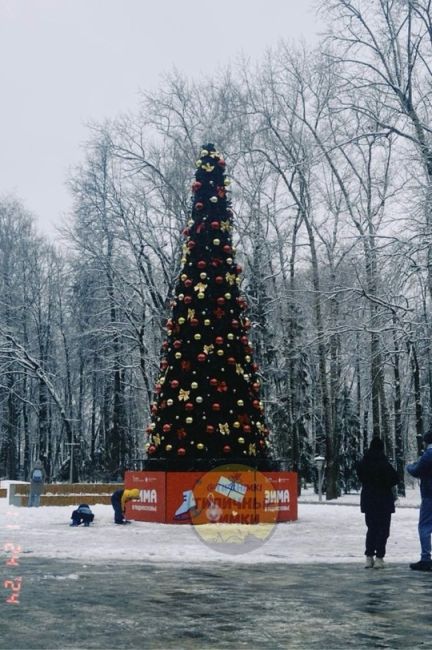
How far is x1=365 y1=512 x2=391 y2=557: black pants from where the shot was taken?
1132cm

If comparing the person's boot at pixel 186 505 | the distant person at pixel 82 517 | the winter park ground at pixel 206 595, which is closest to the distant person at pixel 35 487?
the distant person at pixel 82 517

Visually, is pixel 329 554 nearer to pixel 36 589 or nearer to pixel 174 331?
pixel 36 589

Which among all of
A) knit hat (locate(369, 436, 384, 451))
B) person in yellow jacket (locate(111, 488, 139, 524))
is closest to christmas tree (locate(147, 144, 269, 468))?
person in yellow jacket (locate(111, 488, 139, 524))

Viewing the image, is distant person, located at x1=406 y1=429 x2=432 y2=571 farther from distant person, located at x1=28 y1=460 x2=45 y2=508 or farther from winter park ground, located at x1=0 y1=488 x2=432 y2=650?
distant person, located at x1=28 y1=460 x2=45 y2=508

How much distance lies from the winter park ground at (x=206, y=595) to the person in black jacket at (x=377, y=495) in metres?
0.45

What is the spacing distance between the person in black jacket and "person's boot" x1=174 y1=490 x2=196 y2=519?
23.4 ft

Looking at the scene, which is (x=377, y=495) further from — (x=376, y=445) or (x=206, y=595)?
(x=206, y=595)

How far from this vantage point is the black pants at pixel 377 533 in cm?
1132

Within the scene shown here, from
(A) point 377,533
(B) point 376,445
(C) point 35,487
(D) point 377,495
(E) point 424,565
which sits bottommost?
(E) point 424,565

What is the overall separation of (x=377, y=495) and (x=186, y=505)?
7548mm

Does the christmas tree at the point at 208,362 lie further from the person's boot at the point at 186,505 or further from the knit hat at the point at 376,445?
the knit hat at the point at 376,445

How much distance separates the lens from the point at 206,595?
876 centimetres

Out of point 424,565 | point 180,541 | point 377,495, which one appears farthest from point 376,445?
point 180,541

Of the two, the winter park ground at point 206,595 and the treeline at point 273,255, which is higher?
the treeline at point 273,255
